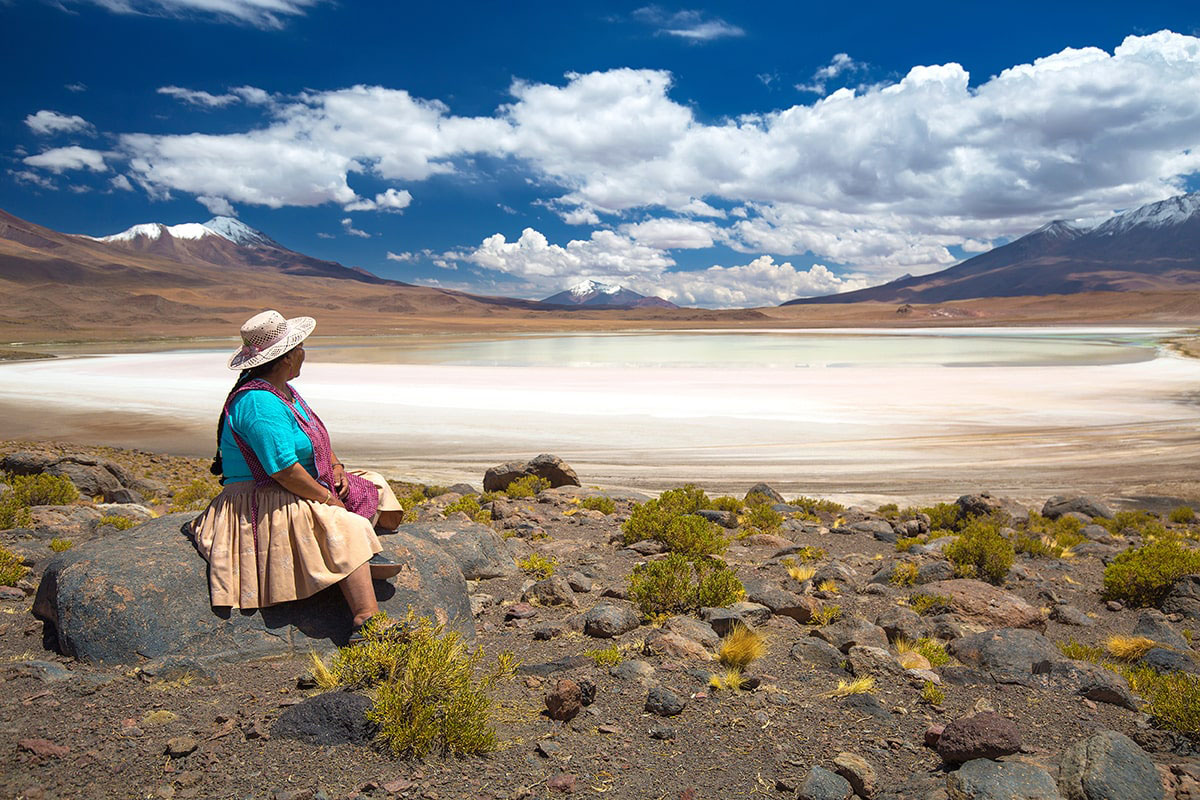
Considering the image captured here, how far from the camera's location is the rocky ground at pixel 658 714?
3.42 m

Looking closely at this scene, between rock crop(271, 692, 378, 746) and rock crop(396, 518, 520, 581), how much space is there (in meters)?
2.45

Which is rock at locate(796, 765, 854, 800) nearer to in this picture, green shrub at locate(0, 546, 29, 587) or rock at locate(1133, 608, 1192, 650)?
rock at locate(1133, 608, 1192, 650)

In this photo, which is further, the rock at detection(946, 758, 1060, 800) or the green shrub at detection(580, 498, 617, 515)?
the green shrub at detection(580, 498, 617, 515)

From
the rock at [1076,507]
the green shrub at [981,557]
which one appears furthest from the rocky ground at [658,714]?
the rock at [1076,507]

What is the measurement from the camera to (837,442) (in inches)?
714

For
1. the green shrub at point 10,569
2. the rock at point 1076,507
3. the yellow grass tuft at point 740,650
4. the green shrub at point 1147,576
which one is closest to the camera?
the yellow grass tuft at point 740,650

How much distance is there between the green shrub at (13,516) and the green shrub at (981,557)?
957 centimetres

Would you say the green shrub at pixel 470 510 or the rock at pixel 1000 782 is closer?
the rock at pixel 1000 782

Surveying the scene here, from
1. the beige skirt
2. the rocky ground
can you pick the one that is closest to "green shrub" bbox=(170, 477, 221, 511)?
the rocky ground

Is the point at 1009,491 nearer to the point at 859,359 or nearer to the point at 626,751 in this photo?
the point at 626,751

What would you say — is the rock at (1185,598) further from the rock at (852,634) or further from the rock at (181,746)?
the rock at (181,746)

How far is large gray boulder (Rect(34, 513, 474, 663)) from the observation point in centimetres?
417

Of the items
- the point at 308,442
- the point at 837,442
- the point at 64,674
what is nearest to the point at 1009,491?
the point at 837,442

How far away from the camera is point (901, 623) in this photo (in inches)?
232
